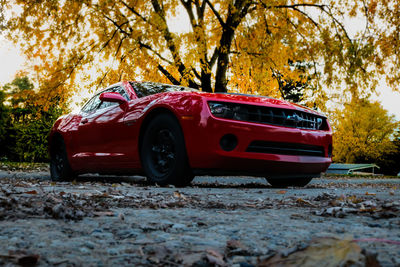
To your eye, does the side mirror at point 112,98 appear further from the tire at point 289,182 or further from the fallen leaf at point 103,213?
the fallen leaf at point 103,213

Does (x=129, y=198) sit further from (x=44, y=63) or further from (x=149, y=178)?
(x=44, y=63)

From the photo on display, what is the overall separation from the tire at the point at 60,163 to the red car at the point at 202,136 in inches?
41.1

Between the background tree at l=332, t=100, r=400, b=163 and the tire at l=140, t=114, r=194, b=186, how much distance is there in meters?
35.5

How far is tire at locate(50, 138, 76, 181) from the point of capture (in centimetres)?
710

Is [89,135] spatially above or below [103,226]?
above

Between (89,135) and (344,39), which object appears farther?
(344,39)

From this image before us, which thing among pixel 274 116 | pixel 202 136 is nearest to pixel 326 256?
pixel 202 136

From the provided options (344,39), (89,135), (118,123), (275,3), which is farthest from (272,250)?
(344,39)

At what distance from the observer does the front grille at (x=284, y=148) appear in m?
4.82

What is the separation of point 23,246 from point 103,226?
19.3 inches

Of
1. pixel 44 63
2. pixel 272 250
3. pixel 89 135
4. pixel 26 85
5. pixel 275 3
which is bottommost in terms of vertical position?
pixel 272 250

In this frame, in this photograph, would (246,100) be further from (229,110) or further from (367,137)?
(367,137)

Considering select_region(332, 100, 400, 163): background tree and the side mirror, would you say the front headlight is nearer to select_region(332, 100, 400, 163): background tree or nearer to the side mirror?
the side mirror

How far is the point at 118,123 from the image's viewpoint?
5.72 m
